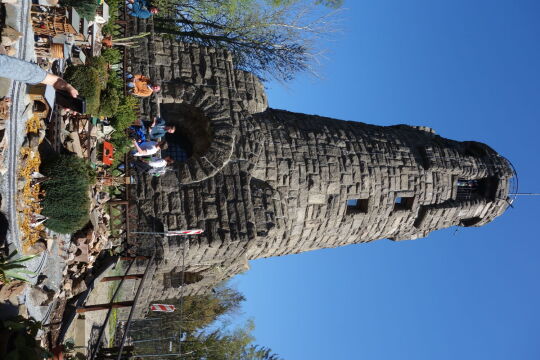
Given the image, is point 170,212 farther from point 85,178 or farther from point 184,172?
point 85,178

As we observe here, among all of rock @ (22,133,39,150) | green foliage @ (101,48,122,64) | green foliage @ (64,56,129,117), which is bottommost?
rock @ (22,133,39,150)

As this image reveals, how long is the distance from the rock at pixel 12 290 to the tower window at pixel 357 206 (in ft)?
23.3

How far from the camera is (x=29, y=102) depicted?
273 inches

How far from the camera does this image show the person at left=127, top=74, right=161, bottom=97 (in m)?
9.52

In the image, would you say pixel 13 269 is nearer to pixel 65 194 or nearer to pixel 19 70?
pixel 65 194

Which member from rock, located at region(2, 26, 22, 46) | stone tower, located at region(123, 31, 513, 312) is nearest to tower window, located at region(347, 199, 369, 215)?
stone tower, located at region(123, 31, 513, 312)

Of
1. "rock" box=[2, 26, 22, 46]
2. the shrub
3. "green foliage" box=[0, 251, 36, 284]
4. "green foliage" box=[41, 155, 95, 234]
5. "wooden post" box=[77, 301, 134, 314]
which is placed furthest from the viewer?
the shrub

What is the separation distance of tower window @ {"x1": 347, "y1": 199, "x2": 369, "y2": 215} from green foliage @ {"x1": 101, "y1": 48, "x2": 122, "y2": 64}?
5.87 m

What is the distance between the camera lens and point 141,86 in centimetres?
962

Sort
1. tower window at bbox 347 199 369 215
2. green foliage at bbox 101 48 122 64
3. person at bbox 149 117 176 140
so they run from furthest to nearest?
tower window at bbox 347 199 369 215
person at bbox 149 117 176 140
green foliage at bbox 101 48 122 64

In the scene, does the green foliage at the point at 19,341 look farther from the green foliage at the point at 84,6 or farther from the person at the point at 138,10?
the person at the point at 138,10

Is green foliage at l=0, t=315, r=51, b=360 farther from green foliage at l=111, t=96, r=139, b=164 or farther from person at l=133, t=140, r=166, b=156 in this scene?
person at l=133, t=140, r=166, b=156

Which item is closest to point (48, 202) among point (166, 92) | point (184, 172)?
point (184, 172)

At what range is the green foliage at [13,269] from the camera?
6461 mm
